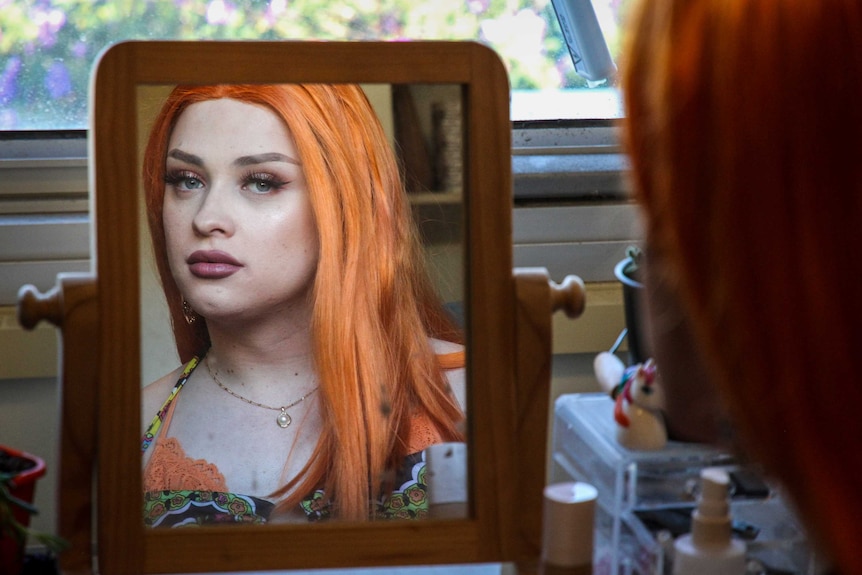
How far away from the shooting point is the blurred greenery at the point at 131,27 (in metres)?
1.12

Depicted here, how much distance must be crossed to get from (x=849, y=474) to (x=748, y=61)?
10.0 inches

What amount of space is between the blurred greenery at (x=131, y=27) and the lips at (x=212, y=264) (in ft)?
1.27

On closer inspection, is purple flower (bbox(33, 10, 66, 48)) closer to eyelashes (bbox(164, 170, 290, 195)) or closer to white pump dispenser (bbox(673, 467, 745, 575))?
eyelashes (bbox(164, 170, 290, 195))

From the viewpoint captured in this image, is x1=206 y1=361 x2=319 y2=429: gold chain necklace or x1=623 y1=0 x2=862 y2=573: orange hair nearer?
x1=623 y1=0 x2=862 y2=573: orange hair

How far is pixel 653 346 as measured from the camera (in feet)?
2.80

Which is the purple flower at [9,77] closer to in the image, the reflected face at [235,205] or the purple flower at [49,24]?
the purple flower at [49,24]

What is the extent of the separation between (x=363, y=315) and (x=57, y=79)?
1.69 ft

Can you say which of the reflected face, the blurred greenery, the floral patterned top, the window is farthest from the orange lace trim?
the blurred greenery

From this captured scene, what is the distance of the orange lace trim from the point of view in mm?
815

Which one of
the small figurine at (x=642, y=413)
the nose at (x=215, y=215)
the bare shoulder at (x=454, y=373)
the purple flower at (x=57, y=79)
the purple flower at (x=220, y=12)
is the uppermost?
the purple flower at (x=220, y=12)

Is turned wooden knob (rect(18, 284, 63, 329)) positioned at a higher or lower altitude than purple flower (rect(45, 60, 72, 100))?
lower

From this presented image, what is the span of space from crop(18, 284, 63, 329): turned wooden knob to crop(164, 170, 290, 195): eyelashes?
0.13 m

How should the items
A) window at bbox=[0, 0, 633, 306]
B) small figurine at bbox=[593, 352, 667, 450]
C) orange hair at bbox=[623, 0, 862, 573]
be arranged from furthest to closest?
window at bbox=[0, 0, 633, 306]
small figurine at bbox=[593, 352, 667, 450]
orange hair at bbox=[623, 0, 862, 573]

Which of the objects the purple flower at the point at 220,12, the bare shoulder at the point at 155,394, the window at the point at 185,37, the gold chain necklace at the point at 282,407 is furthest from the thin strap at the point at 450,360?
the purple flower at the point at 220,12
